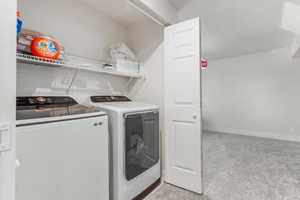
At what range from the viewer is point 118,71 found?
6.18 ft

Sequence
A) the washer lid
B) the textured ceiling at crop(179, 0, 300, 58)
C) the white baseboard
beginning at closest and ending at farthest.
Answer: the washer lid, the textured ceiling at crop(179, 0, 300, 58), the white baseboard

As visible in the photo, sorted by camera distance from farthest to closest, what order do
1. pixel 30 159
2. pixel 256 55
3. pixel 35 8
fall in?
pixel 256 55 < pixel 35 8 < pixel 30 159

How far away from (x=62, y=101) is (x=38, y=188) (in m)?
0.82

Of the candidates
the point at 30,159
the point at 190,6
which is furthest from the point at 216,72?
the point at 30,159

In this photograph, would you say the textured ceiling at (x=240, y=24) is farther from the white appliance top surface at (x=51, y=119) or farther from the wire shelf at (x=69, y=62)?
the white appliance top surface at (x=51, y=119)

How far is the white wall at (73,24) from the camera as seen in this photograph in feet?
4.71

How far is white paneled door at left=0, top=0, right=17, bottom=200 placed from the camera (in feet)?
1.87

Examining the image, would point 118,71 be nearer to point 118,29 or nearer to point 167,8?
point 118,29

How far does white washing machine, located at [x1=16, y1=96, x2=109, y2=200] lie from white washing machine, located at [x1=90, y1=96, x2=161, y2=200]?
0.39 feet

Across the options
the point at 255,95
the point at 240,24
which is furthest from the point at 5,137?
the point at 255,95

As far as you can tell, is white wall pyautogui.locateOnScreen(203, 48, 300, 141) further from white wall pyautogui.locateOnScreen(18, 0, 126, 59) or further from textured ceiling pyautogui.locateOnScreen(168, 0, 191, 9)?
white wall pyautogui.locateOnScreen(18, 0, 126, 59)

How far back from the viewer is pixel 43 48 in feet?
4.00

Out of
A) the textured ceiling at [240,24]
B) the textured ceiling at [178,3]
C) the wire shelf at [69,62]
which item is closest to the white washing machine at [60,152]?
the wire shelf at [69,62]

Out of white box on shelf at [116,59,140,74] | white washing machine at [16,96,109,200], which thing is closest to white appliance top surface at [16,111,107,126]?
white washing machine at [16,96,109,200]
